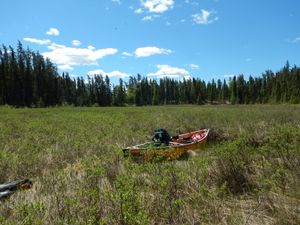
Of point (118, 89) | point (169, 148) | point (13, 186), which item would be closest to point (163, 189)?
point (169, 148)

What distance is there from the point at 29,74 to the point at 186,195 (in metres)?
61.4

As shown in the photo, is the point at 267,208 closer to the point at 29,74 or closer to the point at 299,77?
the point at 29,74

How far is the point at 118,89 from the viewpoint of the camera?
317 ft

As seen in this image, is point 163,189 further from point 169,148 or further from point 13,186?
point 13,186

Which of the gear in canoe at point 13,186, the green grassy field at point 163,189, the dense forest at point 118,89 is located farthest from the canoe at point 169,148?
the dense forest at point 118,89

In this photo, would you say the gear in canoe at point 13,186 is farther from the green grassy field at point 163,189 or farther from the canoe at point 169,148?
the canoe at point 169,148

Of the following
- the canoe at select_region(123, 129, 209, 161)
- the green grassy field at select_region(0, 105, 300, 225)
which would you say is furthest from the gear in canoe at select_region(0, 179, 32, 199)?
the canoe at select_region(123, 129, 209, 161)

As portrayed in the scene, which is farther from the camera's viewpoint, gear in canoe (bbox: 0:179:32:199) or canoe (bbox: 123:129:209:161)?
canoe (bbox: 123:129:209:161)

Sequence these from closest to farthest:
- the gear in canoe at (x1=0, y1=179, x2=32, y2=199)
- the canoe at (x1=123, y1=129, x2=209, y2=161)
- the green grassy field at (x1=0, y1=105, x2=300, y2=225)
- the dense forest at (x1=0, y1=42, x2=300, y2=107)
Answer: the green grassy field at (x1=0, y1=105, x2=300, y2=225)
the gear in canoe at (x1=0, y1=179, x2=32, y2=199)
the canoe at (x1=123, y1=129, x2=209, y2=161)
the dense forest at (x1=0, y1=42, x2=300, y2=107)

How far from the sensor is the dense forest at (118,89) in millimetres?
56719

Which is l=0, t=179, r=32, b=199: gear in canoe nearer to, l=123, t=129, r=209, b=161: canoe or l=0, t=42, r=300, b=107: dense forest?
l=123, t=129, r=209, b=161: canoe

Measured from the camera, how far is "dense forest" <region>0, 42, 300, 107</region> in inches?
2233

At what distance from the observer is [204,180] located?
5480 millimetres

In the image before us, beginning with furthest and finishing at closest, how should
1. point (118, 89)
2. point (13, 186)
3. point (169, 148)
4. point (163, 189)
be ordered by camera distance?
point (118, 89) < point (169, 148) < point (13, 186) < point (163, 189)
